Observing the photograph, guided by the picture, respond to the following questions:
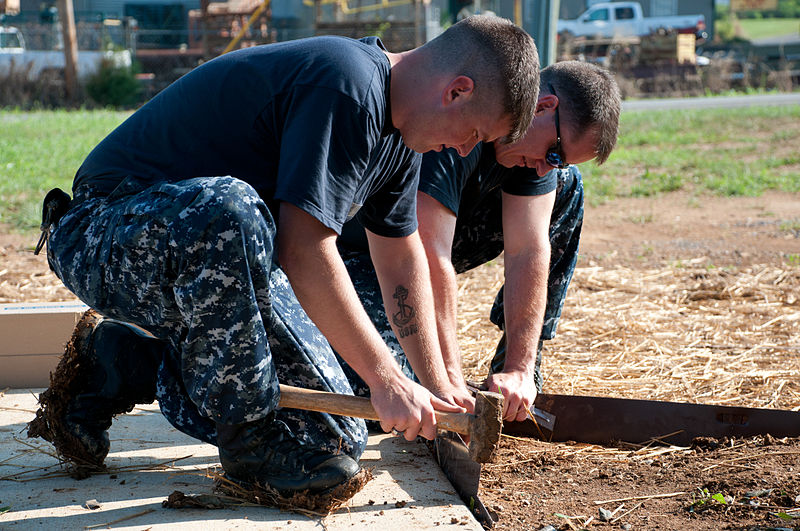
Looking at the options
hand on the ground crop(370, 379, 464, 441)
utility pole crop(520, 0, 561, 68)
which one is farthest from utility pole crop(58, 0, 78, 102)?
hand on the ground crop(370, 379, 464, 441)

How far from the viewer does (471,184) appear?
317 cm

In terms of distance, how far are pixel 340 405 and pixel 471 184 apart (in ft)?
3.75

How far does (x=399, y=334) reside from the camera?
265 centimetres

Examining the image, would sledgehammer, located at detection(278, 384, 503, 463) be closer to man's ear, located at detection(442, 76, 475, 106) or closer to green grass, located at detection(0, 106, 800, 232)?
man's ear, located at detection(442, 76, 475, 106)

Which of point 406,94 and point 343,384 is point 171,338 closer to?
point 343,384

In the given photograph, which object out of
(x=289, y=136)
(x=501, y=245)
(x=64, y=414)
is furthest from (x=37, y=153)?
(x=289, y=136)

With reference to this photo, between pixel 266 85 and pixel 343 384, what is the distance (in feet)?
3.00

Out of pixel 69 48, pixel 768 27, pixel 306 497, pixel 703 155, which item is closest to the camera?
pixel 306 497

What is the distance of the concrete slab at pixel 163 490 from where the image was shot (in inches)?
91.0

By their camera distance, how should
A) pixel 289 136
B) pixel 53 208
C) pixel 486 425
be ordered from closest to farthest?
pixel 289 136
pixel 486 425
pixel 53 208

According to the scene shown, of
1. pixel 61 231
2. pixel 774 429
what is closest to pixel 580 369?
pixel 774 429

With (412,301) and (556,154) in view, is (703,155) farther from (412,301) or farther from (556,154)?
(412,301)

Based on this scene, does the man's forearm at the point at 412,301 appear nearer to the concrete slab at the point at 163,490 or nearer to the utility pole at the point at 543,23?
the concrete slab at the point at 163,490

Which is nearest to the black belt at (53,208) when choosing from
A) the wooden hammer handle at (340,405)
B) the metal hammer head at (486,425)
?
the wooden hammer handle at (340,405)
